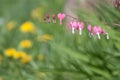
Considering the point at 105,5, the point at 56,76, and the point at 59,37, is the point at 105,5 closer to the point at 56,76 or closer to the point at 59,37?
the point at 56,76

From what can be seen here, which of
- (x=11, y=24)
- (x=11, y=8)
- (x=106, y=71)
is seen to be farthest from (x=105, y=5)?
(x=11, y=8)

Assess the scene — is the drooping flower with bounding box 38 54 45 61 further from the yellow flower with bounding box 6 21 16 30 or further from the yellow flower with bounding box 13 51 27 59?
the yellow flower with bounding box 6 21 16 30

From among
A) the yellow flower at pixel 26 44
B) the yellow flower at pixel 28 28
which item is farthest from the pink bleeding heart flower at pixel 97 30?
the yellow flower at pixel 28 28

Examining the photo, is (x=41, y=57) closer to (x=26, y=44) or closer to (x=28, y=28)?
(x=26, y=44)

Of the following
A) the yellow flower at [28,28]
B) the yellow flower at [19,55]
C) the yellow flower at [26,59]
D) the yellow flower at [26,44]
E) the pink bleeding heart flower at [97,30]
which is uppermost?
the pink bleeding heart flower at [97,30]

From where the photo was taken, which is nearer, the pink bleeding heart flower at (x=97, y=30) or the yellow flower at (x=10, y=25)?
the pink bleeding heart flower at (x=97, y=30)

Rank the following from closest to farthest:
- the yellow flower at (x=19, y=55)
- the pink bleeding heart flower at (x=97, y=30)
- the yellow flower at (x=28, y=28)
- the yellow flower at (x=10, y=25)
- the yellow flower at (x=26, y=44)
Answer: the pink bleeding heart flower at (x=97, y=30), the yellow flower at (x=19, y=55), the yellow flower at (x=26, y=44), the yellow flower at (x=28, y=28), the yellow flower at (x=10, y=25)

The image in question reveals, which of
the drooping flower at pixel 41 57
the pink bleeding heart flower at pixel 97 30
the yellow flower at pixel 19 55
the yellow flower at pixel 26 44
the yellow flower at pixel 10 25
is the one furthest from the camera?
the yellow flower at pixel 10 25

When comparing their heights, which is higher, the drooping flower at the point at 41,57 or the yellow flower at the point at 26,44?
the yellow flower at the point at 26,44

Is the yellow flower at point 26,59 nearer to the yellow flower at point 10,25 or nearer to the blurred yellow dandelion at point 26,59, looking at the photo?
the blurred yellow dandelion at point 26,59
